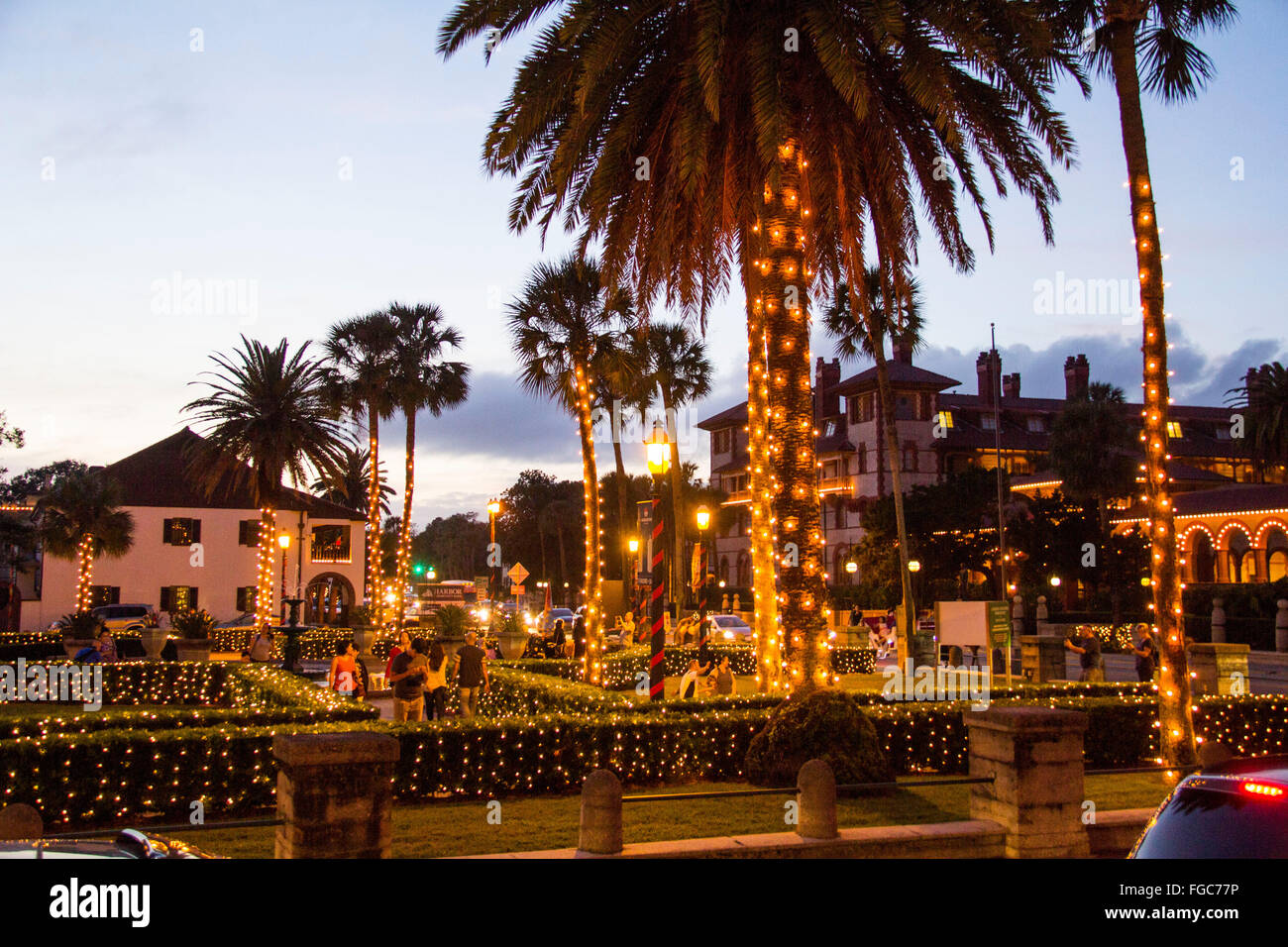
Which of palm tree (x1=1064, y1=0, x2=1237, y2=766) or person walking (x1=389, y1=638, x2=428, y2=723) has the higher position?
palm tree (x1=1064, y1=0, x2=1237, y2=766)

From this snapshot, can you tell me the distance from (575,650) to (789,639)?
17.5 m

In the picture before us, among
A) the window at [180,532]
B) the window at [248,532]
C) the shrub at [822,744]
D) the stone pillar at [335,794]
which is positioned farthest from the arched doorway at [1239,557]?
the window at [180,532]

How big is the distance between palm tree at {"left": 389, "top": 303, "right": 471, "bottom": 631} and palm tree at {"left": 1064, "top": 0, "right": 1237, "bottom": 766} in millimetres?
34952

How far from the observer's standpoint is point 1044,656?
82.6 ft

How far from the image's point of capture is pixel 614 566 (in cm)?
10262

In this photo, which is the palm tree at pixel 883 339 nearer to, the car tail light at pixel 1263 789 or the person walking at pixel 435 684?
the person walking at pixel 435 684

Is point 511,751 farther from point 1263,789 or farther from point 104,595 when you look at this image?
point 104,595

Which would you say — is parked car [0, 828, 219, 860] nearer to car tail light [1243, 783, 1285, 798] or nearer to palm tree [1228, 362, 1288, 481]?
car tail light [1243, 783, 1285, 798]

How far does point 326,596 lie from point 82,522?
18.8 m

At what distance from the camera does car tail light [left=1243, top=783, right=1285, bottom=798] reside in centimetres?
436

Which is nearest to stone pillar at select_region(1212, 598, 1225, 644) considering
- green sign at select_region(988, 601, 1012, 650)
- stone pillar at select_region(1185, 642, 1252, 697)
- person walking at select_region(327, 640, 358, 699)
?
stone pillar at select_region(1185, 642, 1252, 697)

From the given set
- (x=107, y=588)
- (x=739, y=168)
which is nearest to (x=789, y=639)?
(x=739, y=168)

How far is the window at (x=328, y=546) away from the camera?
192 feet

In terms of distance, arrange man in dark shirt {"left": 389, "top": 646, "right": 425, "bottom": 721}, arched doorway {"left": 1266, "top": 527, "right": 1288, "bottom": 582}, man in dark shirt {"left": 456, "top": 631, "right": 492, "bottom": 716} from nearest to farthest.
→ man in dark shirt {"left": 389, "top": 646, "right": 425, "bottom": 721}, man in dark shirt {"left": 456, "top": 631, "right": 492, "bottom": 716}, arched doorway {"left": 1266, "top": 527, "right": 1288, "bottom": 582}
